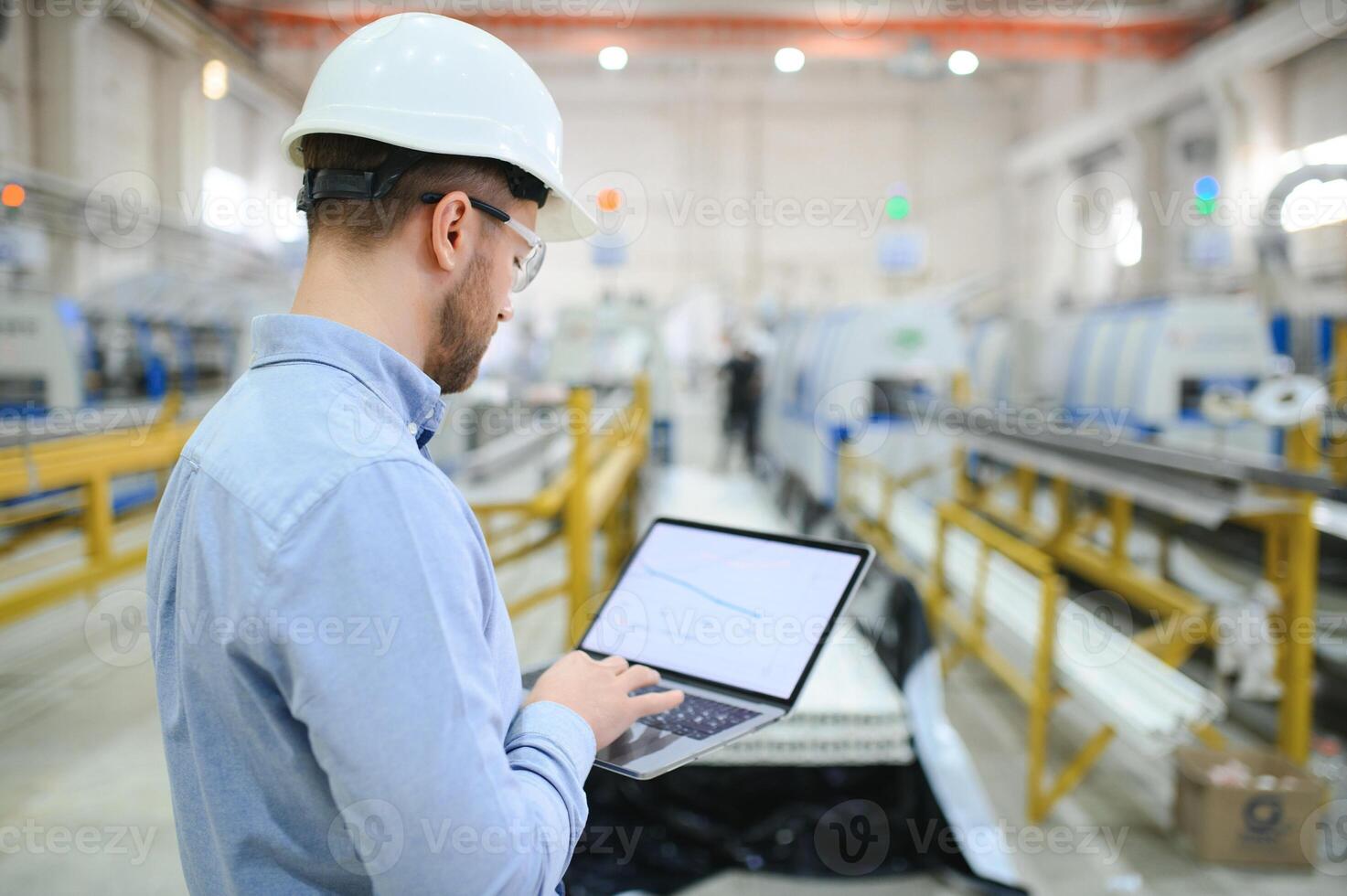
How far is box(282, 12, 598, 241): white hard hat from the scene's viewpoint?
0.80 metres

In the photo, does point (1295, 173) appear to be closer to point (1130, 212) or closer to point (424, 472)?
point (424, 472)

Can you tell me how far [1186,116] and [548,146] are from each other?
453 inches

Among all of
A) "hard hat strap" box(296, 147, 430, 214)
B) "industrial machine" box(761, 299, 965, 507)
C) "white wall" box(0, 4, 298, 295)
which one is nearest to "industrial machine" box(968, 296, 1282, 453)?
"industrial machine" box(761, 299, 965, 507)

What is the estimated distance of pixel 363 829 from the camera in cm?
66
